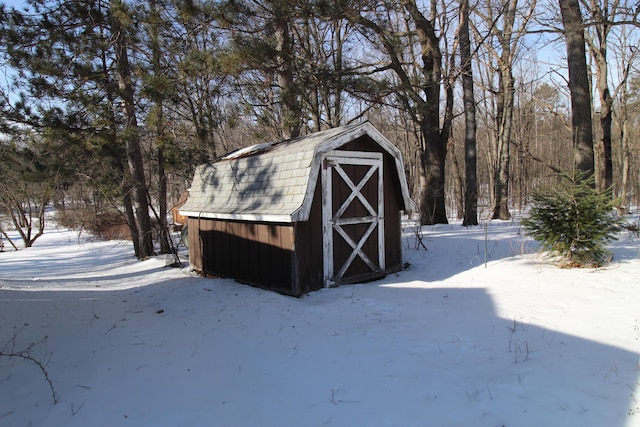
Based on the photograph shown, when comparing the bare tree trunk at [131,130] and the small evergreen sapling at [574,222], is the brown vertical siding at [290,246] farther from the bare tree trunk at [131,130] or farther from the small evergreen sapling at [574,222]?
the bare tree trunk at [131,130]

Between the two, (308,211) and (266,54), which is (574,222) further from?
(266,54)

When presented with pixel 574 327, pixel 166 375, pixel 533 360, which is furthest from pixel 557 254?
pixel 166 375

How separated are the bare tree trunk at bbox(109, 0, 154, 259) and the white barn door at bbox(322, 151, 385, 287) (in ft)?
17.4

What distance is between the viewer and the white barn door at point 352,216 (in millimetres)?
7195

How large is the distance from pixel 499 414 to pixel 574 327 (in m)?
2.25

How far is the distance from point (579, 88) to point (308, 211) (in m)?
7.46

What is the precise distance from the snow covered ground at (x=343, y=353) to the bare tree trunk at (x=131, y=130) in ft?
14.7

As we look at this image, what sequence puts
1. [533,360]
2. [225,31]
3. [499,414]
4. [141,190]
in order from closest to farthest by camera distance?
[499,414], [533,360], [225,31], [141,190]

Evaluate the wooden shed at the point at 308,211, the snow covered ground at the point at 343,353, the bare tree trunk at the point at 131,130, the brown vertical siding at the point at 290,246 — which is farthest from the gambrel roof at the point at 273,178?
the bare tree trunk at the point at 131,130

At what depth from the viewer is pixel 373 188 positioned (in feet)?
26.4

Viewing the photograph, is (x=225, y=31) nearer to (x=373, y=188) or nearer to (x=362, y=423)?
(x=373, y=188)

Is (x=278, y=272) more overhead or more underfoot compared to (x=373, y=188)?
more underfoot

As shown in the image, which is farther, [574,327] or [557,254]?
[557,254]

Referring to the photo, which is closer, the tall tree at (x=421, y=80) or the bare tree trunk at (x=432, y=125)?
the tall tree at (x=421, y=80)
